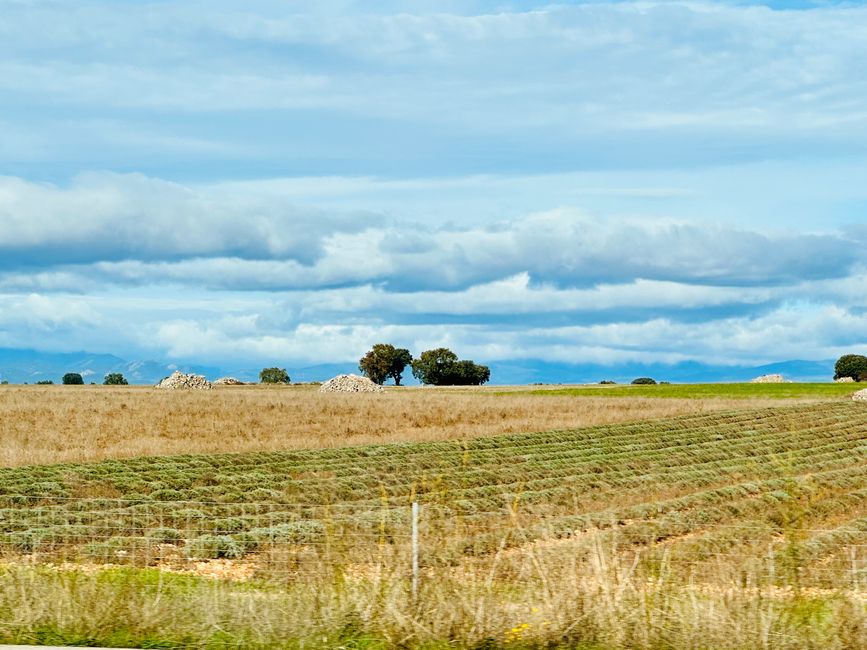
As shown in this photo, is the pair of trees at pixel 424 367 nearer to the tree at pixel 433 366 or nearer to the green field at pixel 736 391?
the tree at pixel 433 366

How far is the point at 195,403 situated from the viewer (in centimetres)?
5638

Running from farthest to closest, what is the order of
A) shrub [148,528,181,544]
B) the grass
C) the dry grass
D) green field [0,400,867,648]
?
the grass, the dry grass, shrub [148,528,181,544], green field [0,400,867,648]

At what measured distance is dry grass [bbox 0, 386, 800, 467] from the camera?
3172 centimetres

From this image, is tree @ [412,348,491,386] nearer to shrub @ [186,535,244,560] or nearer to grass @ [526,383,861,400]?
grass @ [526,383,861,400]

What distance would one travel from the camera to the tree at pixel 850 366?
137 metres

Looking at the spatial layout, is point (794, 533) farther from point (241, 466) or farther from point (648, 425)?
point (648, 425)

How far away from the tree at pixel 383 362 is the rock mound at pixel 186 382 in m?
46.4

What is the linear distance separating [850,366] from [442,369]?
55130 millimetres

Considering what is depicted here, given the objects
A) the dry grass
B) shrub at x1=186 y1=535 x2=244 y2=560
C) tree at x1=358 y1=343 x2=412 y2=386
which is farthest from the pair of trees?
shrub at x1=186 y1=535 x2=244 y2=560

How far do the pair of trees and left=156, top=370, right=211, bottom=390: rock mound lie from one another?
154ft

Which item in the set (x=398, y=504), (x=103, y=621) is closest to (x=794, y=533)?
(x=103, y=621)

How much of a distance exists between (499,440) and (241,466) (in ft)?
38.0

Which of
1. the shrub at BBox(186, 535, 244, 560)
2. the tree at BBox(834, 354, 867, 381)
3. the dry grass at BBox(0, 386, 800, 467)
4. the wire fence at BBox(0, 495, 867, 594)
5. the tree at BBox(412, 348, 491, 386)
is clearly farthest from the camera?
the tree at BBox(412, 348, 491, 386)

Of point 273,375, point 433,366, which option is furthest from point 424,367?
point 273,375
